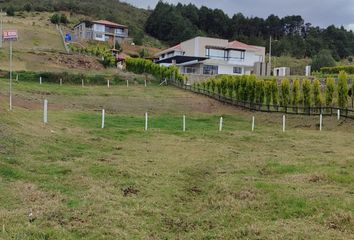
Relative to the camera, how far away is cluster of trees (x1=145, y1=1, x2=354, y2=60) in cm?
12888

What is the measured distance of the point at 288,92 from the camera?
3503 centimetres

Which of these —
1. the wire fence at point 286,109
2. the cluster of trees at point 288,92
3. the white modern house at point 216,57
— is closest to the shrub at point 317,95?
the cluster of trees at point 288,92

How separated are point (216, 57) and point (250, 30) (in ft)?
208

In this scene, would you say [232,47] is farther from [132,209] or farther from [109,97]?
[132,209]

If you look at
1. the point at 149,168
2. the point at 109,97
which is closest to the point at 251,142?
the point at 149,168

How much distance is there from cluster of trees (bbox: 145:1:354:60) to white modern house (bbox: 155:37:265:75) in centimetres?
3997

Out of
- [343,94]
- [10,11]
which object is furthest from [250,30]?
[343,94]

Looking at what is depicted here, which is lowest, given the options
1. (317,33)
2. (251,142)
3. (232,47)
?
(251,142)

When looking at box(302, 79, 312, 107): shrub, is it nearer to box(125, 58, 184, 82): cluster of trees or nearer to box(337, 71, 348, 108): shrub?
box(337, 71, 348, 108): shrub

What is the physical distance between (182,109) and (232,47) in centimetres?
5159

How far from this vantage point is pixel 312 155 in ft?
52.1

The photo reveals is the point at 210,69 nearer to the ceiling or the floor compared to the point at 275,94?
nearer to the ceiling

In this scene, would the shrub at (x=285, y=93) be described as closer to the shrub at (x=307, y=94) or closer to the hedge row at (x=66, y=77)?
the shrub at (x=307, y=94)

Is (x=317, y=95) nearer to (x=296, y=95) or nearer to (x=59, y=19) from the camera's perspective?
(x=296, y=95)
